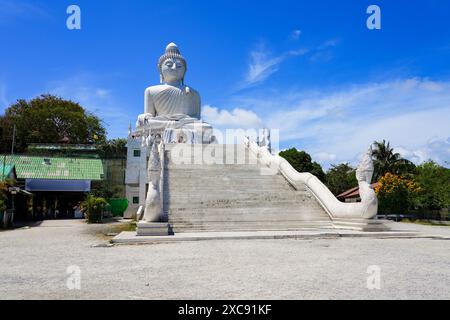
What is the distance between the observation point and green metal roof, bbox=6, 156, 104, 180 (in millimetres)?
23156

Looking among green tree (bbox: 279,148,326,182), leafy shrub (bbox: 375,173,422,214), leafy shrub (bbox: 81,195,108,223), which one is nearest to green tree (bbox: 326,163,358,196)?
green tree (bbox: 279,148,326,182)

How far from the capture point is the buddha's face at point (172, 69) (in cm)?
3044

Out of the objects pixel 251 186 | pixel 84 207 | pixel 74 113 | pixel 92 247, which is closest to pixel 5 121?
pixel 74 113

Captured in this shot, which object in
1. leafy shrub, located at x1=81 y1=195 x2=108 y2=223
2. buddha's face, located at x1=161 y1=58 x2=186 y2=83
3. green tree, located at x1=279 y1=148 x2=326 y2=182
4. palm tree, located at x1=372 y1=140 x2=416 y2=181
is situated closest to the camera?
leafy shrub, located at x1=81 y1=195 x2=108 y2=223

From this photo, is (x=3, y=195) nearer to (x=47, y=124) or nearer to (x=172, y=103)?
(x=172, y=103)

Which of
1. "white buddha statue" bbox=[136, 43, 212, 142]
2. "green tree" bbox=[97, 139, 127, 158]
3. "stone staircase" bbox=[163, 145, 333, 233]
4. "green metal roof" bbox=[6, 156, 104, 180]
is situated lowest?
"stone staircase" bbox=[163, 145, 333, 233]

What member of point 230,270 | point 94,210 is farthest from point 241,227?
point 94,210

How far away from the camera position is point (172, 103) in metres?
29.6

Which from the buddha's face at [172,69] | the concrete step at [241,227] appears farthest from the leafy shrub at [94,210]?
the buddha's face at [172,69]

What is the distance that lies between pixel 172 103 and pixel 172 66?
10.1ft
